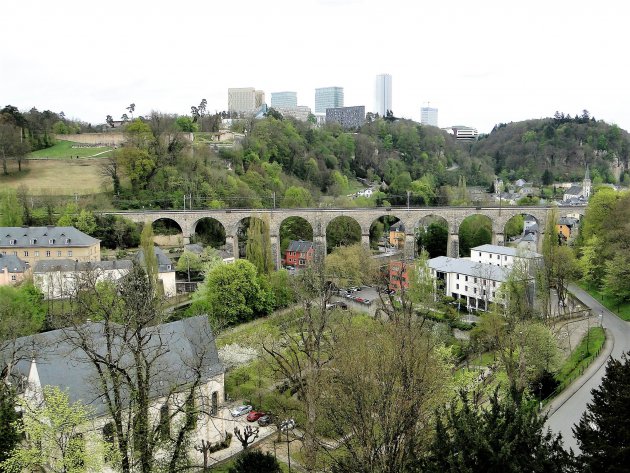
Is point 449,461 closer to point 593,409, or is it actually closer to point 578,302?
point 593,409

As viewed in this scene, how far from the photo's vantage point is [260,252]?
3481 centimetres

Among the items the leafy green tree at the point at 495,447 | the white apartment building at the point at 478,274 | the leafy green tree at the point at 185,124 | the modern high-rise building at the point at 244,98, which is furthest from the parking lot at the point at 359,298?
the modern high-rise building at the point at 244,98

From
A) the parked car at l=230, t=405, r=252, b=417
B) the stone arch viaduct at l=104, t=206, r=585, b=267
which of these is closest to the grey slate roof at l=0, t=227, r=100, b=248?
the stone arch viaduct at l=104, t=206, r=585, b=267

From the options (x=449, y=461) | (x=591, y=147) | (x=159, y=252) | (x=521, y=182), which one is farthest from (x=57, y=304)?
(x=591, y=147)

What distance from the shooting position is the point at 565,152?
338 ft

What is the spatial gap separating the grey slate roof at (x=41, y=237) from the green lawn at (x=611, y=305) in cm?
3273

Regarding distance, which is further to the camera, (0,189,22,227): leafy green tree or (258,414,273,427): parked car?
(0,189,22,227): leafy green tree

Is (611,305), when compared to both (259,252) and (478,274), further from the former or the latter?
(259,252)

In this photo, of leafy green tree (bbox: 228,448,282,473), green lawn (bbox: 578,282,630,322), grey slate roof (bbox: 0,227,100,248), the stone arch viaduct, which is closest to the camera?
leafy green tree (bbox: 228,448,282,473)

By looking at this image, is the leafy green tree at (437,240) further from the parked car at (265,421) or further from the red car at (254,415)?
the parked car at (265,421)

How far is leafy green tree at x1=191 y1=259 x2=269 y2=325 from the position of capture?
30.5 meters

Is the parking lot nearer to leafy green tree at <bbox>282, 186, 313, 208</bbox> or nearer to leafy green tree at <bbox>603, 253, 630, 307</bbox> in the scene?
leafy green tree at <bbox>603, 253, 630, 307</bbox>

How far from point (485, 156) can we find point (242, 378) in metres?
101

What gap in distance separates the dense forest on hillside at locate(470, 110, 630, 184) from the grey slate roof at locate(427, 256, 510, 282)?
209 ft
